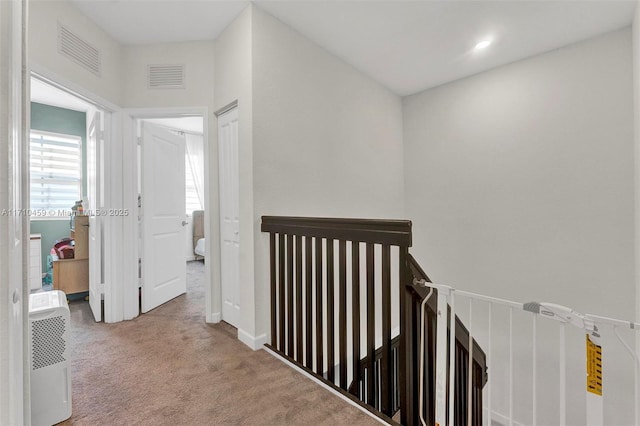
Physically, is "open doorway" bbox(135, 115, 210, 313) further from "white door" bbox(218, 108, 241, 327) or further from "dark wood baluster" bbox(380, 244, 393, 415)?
"dark wood baluster" bbox(380, 244, 393, 415)

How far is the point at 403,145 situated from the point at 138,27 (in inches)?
128

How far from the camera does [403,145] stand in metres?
4.07

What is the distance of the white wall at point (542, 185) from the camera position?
254 cm

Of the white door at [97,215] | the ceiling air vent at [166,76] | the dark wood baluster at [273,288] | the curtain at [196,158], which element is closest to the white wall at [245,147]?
the dark wood baluster at [273,288]

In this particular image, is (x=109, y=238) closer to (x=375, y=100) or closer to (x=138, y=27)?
(x=138, y=27)

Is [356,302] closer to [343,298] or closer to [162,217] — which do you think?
[343,298]

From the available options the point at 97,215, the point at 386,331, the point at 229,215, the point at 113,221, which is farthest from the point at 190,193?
the point at 386,331

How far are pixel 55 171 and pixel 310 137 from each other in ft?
14.4

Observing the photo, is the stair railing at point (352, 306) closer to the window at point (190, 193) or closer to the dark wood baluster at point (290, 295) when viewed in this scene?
the dark wood baluster at point (290, 295)

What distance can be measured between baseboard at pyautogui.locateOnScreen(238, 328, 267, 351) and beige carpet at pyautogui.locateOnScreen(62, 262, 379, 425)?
0.15 feet

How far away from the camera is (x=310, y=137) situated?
2.68 metres

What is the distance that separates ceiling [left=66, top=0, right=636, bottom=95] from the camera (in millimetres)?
2252

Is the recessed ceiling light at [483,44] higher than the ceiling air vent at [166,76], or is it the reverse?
the recessed ceiling light at [483,44]

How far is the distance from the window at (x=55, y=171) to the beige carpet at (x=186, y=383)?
307cm
